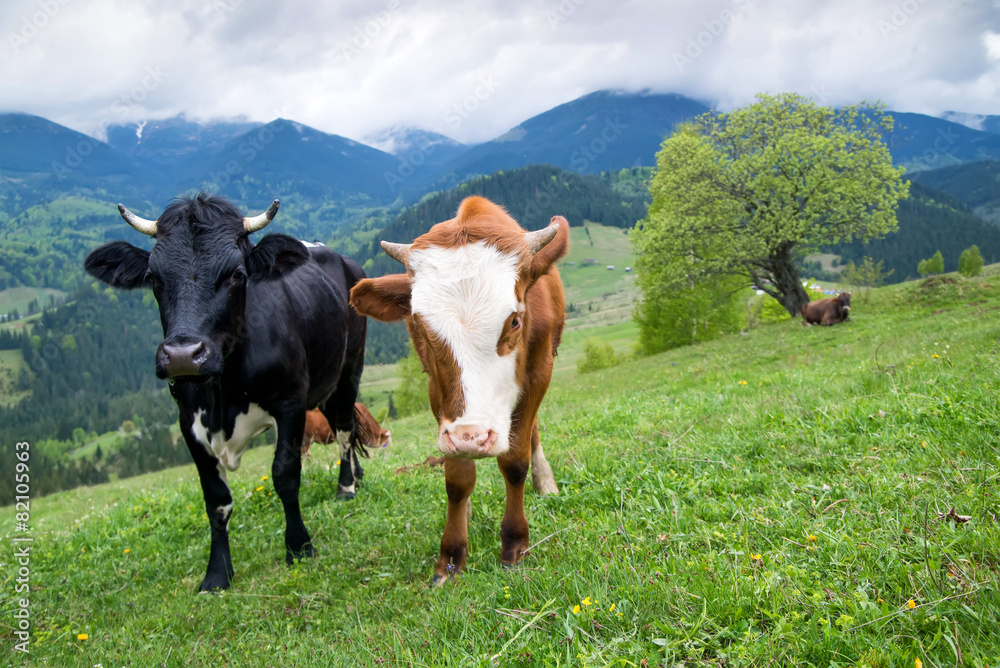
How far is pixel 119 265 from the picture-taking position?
5.43 m

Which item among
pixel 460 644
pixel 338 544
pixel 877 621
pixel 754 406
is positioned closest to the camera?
pixel 877 621

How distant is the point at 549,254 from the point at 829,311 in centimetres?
2618

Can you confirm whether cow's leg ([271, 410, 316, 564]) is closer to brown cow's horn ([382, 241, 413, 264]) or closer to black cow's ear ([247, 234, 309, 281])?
black cow's ear ([247, 234, 309, 281])

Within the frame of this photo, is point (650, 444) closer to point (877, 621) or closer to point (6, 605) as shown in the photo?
point (877, 621)

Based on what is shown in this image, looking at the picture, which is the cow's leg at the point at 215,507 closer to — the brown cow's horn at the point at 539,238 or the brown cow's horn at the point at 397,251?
the brown cow's horn at the point at 397,251

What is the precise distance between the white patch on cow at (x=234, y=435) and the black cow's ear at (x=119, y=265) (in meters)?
1.58

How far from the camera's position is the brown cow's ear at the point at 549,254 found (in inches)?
158

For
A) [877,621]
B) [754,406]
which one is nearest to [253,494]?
[754,406]

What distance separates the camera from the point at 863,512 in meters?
3.27

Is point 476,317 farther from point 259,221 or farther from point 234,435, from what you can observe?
point 234,435

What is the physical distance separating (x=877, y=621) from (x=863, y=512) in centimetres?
122

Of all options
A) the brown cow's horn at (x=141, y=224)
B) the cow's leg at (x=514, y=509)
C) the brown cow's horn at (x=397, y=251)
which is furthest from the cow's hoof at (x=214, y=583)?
the brown cow's horn at (x=397, y=251)

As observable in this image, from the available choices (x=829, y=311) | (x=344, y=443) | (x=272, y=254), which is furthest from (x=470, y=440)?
(x=829, y=311)
